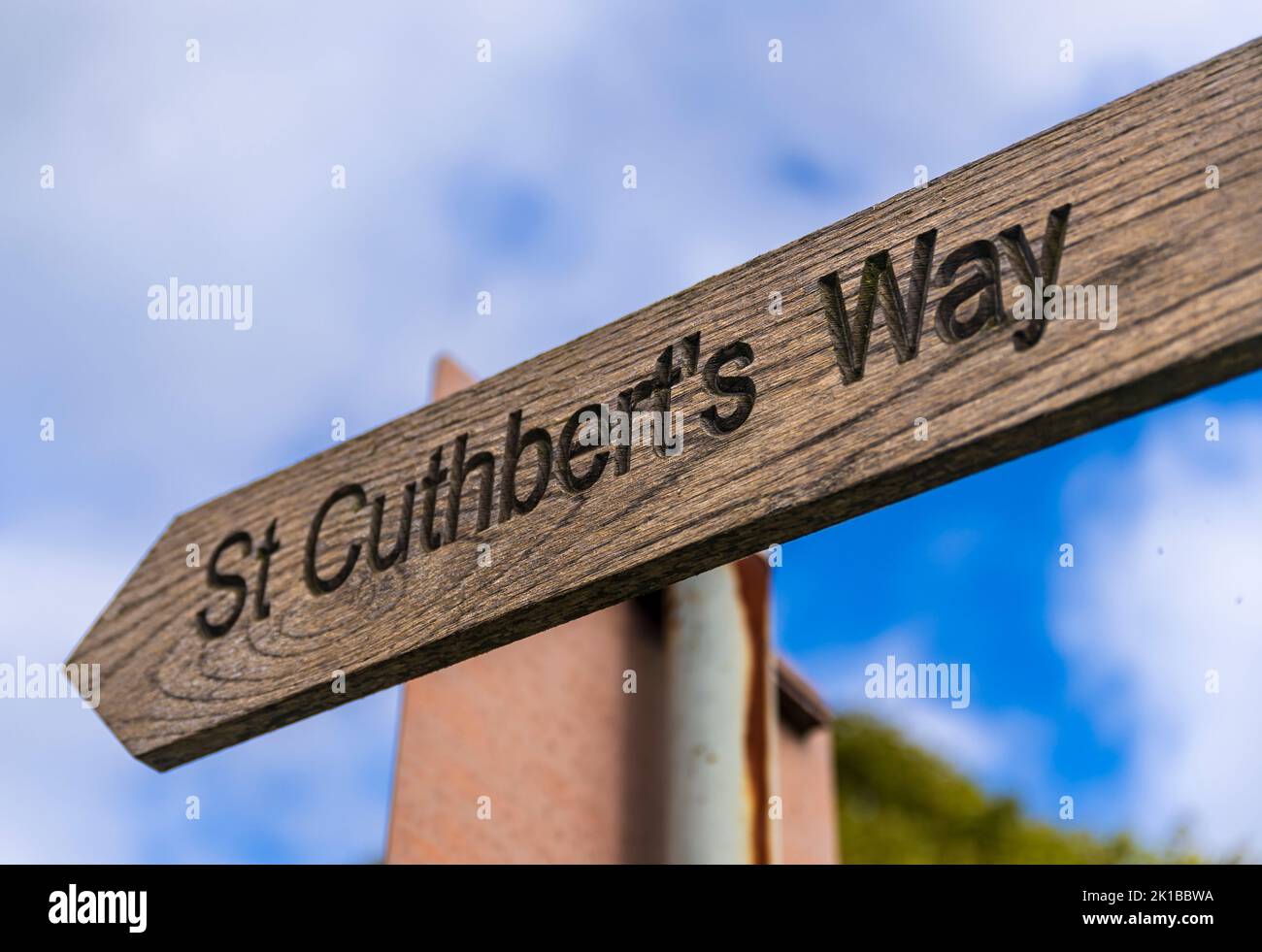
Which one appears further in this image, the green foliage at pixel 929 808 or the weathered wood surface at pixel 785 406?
the green foliage at pixel 929 808

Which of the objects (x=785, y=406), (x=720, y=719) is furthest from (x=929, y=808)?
(x=785, y=406)

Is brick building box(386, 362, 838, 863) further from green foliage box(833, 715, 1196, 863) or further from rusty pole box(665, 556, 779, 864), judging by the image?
green foliage box(833, 715, 1196, 863)

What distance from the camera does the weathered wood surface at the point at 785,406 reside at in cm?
76

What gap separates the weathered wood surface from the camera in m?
0.76

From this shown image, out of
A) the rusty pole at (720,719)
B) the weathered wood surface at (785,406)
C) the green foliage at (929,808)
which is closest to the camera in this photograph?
the weathered wood surface at (785,406)

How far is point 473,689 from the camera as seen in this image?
8.87ft

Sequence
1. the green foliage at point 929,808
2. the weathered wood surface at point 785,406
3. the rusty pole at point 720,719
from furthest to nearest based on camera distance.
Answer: the green foliage at point 929,808
the rusty pole at point 720,719
the weathered wood surface at point 785,406

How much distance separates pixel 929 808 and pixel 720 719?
386 inches

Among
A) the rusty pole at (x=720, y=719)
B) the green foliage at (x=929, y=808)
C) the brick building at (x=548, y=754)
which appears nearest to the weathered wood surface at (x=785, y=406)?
the brick building at (x=548, y=754)

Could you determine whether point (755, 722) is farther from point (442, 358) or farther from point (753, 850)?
point (442, 358)

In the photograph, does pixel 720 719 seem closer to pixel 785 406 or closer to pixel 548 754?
pixel 548 754

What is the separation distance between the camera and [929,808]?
12.1 meters

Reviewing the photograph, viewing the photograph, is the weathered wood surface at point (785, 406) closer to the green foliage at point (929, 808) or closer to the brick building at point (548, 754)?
the brick building at point (548, 754)

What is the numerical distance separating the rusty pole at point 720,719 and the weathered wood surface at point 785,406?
1.89m
